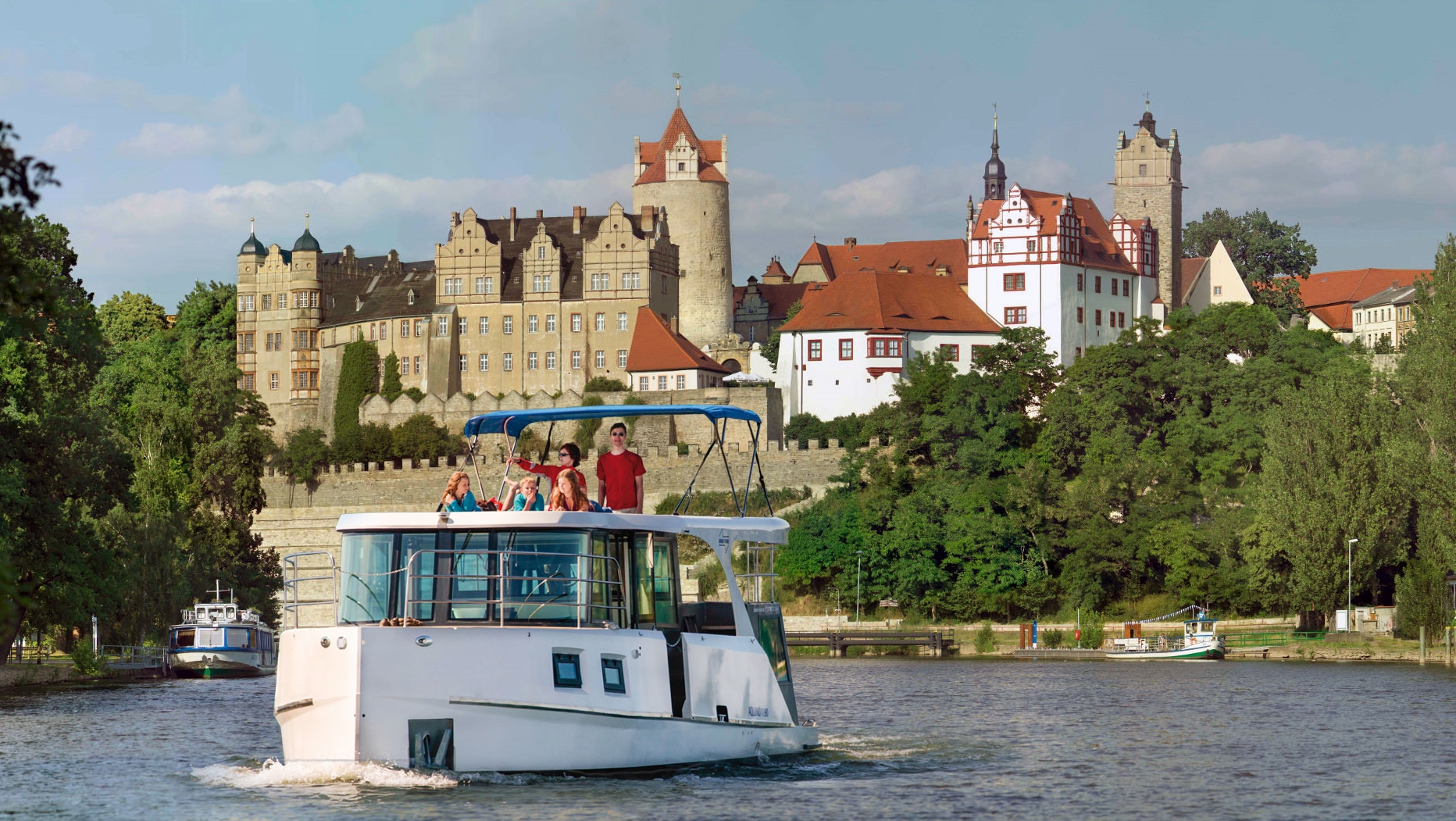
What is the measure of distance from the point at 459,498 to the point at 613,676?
288cm

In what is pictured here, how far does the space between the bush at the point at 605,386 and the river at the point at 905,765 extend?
198ft

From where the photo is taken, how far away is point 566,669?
73.5 feet

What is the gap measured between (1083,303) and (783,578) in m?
31.7

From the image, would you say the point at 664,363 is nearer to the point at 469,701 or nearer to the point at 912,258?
the point at 912,258

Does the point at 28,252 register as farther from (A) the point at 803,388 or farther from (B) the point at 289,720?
(A) the point at 803,388

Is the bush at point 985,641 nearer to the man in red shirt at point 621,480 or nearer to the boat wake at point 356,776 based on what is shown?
the man in red shirt at point 621,480

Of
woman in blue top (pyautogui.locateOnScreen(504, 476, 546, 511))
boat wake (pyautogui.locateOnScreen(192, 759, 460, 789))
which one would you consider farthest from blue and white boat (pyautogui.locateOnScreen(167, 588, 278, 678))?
woman in blue top (pyautogui.locateOnScreen(504, 476, 546, 511))

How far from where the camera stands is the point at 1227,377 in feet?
286

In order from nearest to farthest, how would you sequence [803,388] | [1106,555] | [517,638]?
[517,638]
[1106,555]
[803,388]

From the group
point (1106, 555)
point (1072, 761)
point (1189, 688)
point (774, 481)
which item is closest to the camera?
point (1072, 761)

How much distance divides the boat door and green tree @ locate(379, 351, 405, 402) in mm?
90848

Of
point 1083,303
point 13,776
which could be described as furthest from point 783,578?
point 13,776

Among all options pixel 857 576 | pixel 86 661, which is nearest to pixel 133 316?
pixel 857 576

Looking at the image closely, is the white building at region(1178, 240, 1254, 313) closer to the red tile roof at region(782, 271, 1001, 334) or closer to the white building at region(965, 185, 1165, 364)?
the white building at region(965, 185, 1165, 364)
